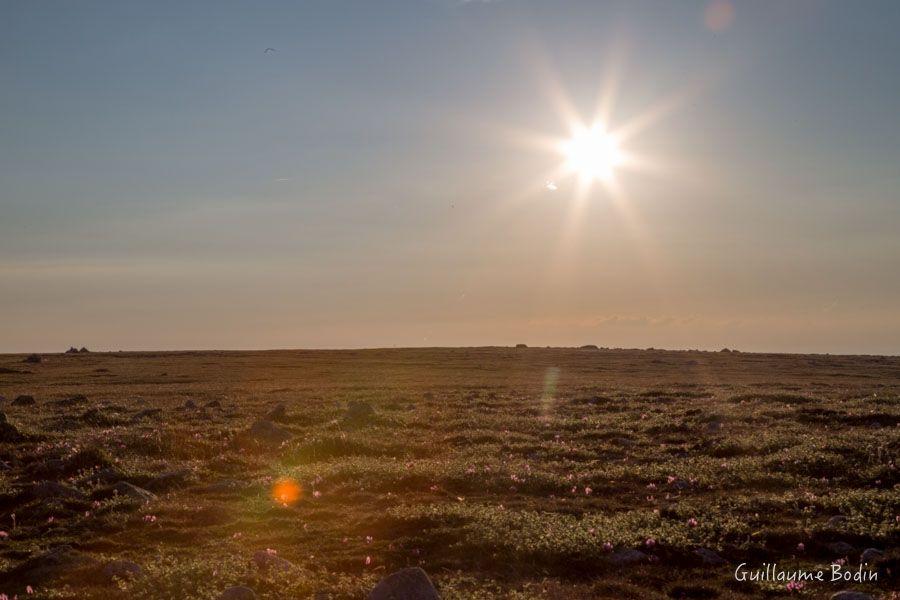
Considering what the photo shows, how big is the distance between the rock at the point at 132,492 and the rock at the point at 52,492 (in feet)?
2.59

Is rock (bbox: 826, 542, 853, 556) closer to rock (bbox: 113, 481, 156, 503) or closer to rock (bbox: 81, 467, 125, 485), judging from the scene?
rock (bbox: 113, 481, 156, 503)

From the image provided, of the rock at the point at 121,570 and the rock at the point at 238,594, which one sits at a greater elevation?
the rock at the point at 238,594

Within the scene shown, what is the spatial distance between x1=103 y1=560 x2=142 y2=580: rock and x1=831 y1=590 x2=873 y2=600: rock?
1089 centimetres

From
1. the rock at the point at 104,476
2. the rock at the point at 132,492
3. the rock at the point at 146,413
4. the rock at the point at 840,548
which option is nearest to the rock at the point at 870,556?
the rock at the point at 840,548

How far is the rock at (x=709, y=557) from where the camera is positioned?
13.2m

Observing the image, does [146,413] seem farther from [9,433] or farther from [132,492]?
[132,492]

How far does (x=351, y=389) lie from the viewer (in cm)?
4944

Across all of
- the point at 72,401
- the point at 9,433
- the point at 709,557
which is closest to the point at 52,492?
the point at 9,433

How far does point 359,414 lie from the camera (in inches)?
1181

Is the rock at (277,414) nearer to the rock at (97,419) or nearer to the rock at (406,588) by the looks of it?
the rock at (97,419)

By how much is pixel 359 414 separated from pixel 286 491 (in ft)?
36.2

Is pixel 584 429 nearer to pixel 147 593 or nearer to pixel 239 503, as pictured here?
pixel 239 503

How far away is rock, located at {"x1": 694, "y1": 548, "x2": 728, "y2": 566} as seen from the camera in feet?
43.2

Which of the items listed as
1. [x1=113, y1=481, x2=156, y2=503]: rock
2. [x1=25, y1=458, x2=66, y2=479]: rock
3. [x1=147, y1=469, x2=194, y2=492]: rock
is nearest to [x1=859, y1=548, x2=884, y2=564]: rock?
[x1=113, y1=481, x2=156, y2=503]: rock
